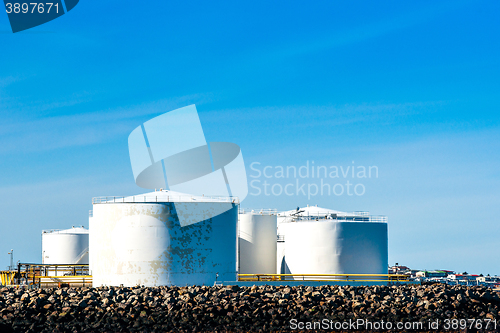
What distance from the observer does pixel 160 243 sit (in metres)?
28.4

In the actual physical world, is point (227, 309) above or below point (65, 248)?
below

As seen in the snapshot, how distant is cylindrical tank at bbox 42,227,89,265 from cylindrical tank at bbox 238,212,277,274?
16.6 meters

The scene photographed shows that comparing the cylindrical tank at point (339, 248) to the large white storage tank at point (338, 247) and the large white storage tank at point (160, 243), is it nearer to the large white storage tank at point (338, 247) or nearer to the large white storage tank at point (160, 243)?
the large white storage tank at point (338, 247)

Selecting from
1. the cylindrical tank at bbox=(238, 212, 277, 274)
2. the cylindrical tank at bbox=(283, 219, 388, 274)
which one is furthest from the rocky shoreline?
the cylindrical tank at bbox=(238, 212, 277, 274)

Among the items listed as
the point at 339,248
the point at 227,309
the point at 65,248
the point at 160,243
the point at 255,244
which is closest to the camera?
Answer: the point at 227,309

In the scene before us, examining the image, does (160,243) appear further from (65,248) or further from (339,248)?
(65,248)

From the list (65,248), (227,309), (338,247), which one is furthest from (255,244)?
(65,248)

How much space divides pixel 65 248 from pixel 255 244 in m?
18.3

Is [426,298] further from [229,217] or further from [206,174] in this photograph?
[206,174]

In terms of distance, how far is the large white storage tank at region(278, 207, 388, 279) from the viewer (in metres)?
34.0

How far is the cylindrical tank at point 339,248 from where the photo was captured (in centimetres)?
3394

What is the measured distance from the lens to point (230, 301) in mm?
25688

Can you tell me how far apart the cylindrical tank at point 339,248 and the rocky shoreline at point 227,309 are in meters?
5.53

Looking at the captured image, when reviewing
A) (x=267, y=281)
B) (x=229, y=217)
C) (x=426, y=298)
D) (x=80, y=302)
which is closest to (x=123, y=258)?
(x=80, y=302)
